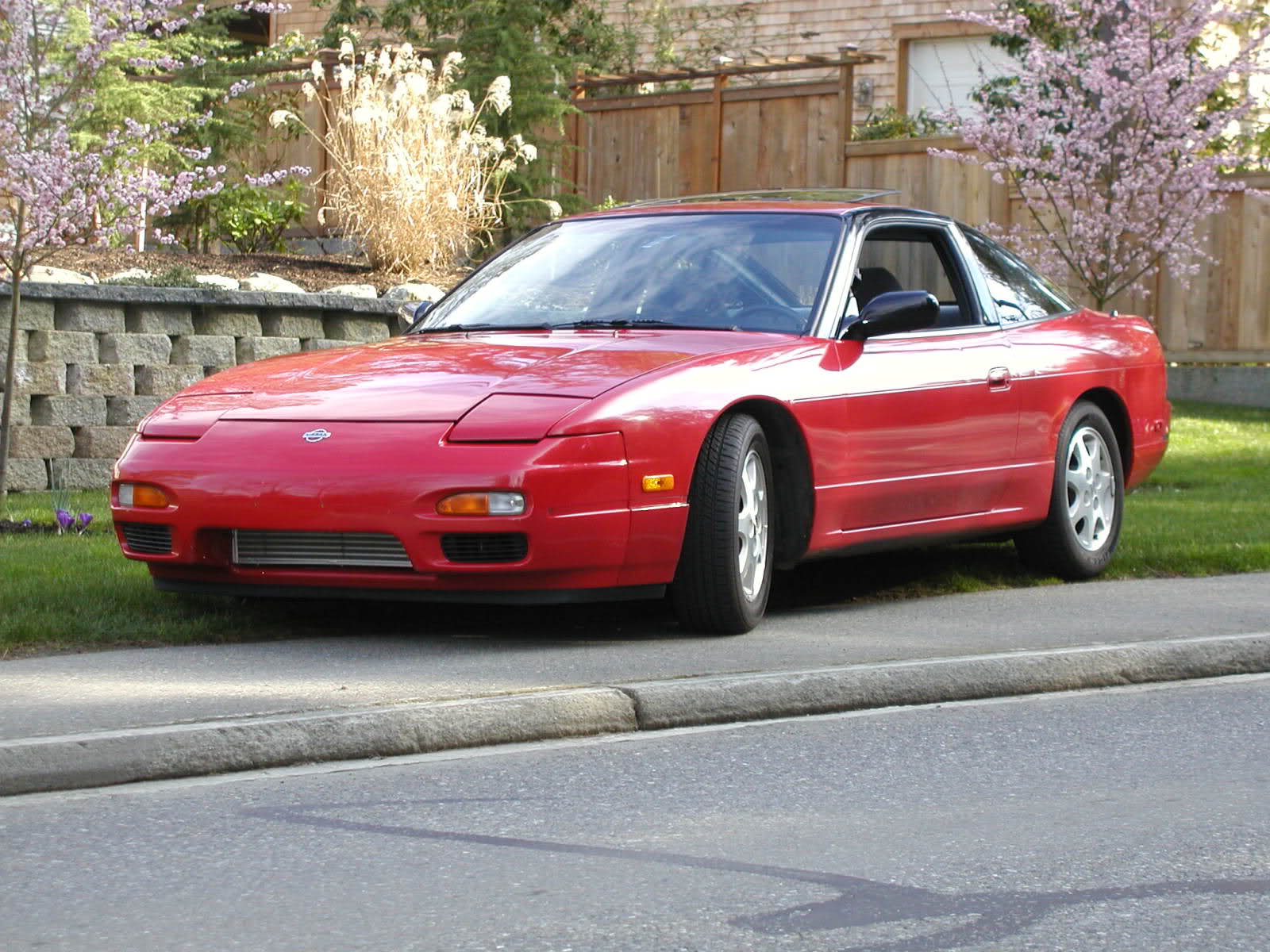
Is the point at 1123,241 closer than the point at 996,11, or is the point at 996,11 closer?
the point at 1123,241

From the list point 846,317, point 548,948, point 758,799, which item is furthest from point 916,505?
point 548,948

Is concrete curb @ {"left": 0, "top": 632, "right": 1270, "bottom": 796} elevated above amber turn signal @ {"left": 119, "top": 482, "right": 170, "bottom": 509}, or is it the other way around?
amber turn signal @ {"left": 119, "top": 482, "right": 170, "bottom": 509}

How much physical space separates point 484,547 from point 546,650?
426mm

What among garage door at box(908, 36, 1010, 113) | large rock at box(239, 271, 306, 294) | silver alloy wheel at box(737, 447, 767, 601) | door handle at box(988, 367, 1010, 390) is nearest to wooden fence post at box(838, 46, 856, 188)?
garage door at box(908, 36, 1010, 113)

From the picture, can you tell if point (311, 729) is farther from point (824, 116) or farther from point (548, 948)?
point (824, 116)

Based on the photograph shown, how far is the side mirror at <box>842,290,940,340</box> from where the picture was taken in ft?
24.4

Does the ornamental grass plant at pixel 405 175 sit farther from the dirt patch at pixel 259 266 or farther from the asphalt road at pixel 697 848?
the asphalt road at pixel 697 848

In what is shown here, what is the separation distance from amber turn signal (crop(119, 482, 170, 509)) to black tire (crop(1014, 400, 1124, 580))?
12.2 feet

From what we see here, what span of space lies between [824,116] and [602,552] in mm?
14254

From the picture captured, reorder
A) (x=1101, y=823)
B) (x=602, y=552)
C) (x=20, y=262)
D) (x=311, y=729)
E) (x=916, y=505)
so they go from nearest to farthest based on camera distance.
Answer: (x=1101, y=823), (x=311, y=729), (x=602, y=552), (x=916, y=505), (x=20, y=262)

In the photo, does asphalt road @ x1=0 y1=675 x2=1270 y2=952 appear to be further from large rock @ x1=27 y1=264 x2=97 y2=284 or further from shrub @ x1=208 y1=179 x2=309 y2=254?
shrub @ x1=208 y1=179 x2=309 y2=254

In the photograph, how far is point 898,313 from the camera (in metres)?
7.45

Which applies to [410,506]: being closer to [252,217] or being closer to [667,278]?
[667,278]

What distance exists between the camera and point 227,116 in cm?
1933
